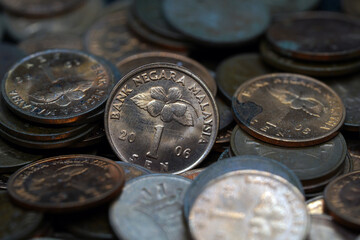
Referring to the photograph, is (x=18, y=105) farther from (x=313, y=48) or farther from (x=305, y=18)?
(x=305, y=18)

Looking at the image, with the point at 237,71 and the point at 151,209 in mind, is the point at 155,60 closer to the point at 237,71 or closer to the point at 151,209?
the point at 237,71

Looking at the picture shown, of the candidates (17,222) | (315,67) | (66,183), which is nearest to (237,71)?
(315,67)

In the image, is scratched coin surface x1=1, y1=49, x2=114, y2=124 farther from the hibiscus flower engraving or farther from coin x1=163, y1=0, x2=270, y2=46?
coin x1=163, y1=0, x2=270, y2=46

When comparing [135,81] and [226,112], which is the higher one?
[135,81]

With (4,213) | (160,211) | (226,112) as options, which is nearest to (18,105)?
(4,213)

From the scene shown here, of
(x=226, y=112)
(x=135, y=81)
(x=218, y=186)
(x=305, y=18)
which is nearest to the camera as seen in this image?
(x=218, y=186)

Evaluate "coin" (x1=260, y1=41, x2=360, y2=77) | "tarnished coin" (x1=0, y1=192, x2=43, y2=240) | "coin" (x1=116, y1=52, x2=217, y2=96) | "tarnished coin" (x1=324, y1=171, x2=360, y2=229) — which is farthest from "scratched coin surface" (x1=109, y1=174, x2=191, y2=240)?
"coin" (x1=260, y1=41, x2=360, y2=77)
